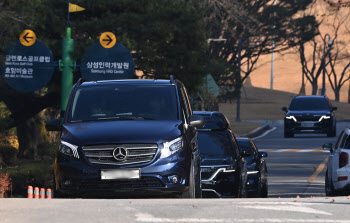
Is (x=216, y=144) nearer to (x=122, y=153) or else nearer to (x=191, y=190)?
(x=191, y=190)

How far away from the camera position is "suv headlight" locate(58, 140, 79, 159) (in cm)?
1107

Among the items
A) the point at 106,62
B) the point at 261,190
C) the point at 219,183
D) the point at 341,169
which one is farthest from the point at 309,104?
the point at 219,183

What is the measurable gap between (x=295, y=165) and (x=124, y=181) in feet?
57.2

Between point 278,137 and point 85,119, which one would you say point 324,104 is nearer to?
point 278,137

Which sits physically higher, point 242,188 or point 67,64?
point 67,64

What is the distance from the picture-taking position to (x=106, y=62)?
1176 inches

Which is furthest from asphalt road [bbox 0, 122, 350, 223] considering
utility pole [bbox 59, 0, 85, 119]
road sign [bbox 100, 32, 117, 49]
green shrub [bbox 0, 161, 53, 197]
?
road sign [bbox 100, 32, 117, 49]

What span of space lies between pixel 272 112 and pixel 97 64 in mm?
52418

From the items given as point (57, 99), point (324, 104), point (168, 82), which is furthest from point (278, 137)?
point (168, 82)

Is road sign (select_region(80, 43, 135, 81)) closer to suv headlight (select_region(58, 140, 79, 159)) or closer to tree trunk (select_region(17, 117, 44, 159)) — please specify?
tree trunk (select_region(17, 117, 44, 159))

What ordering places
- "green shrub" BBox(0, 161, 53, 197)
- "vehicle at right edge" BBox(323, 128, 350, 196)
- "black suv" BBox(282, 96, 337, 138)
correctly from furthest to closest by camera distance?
"black suv" BBox(282, 96, 337, 138), "green shrub" BBox(0, 161, 53, 197), "vehicle at right edge" BBox(323, 128, 350, 196)

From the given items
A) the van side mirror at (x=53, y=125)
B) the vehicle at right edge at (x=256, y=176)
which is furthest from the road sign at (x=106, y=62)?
the van side mirror at (x=53, y=125)

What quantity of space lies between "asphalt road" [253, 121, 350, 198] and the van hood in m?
8.70

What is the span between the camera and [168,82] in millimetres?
12711
